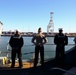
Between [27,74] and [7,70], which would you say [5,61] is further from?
[27,74]

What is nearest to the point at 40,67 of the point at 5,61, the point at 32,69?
the point at 32,69

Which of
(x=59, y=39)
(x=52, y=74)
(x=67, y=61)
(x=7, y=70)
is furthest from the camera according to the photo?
(x=67, y=61)

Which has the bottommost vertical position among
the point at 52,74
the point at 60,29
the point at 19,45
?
the point at 52,74

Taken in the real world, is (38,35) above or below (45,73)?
above

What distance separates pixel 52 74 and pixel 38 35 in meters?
1.78

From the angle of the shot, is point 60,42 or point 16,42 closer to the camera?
point 16,42

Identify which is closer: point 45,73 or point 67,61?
point 45,73

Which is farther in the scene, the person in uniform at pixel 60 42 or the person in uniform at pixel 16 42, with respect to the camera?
the person in uniform at pixel 60 42

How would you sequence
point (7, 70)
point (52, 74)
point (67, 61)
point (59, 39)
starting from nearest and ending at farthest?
1. point (52, 74)
2. point (7, 70)
3. point (59, 39)
4. point (67, 61)

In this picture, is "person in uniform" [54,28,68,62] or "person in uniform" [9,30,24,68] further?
"person in uniform" [54,28,68,62]

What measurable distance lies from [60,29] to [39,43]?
3.35ft

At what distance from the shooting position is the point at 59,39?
33.8ft

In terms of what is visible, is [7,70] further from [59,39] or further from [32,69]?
[59,39]

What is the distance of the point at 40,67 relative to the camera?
→ 10359mm
